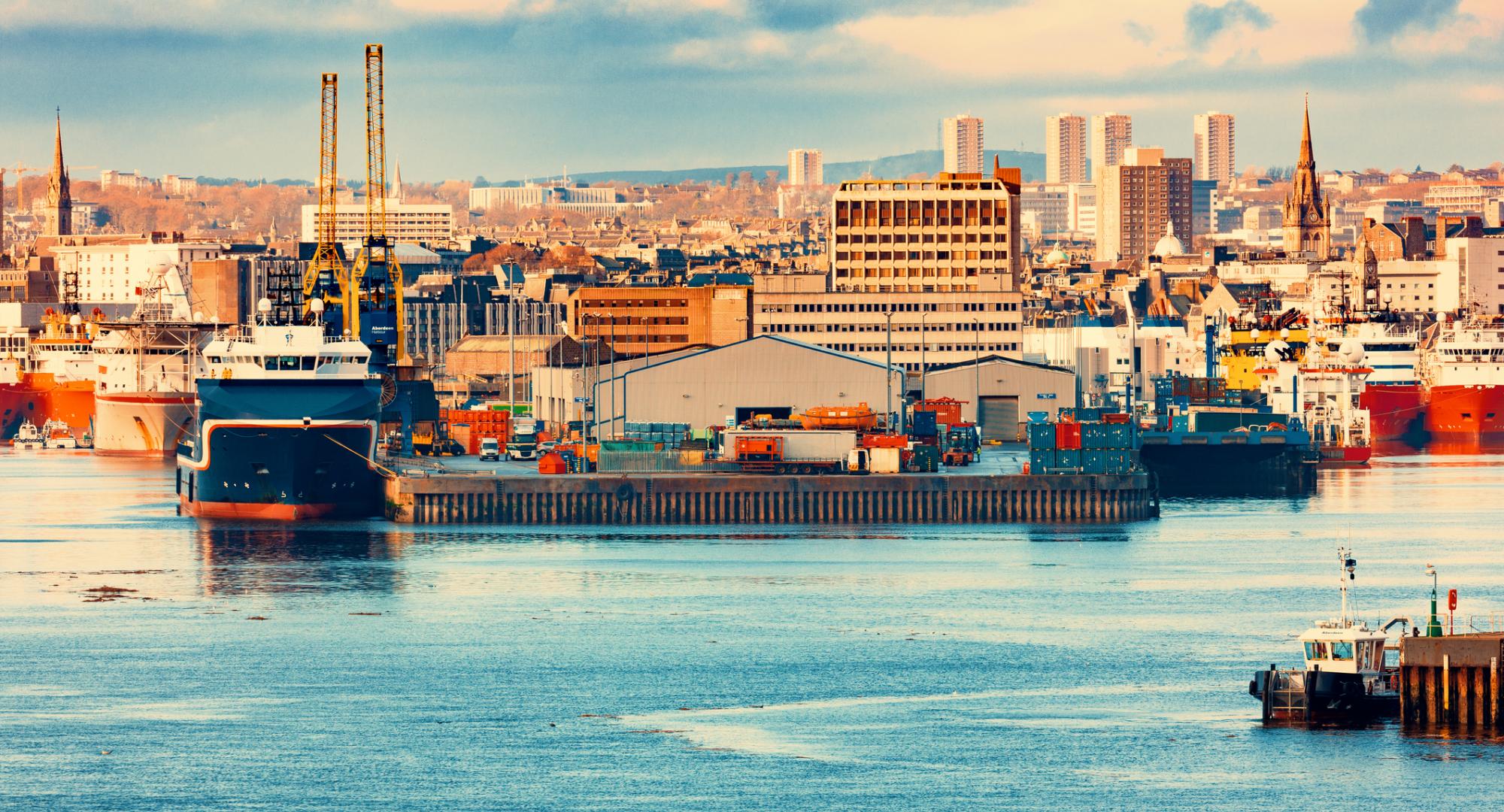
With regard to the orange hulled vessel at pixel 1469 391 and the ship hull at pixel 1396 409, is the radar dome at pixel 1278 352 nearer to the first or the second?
the ship hull at pixel 1396 409

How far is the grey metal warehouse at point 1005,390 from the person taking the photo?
152m

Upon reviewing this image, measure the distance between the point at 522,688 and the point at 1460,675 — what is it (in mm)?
22659

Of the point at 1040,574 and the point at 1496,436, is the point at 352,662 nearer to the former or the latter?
the point at 1040,574

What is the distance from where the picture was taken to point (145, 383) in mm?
185500

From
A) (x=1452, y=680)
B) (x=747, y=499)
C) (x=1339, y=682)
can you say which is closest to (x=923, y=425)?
(x=747, y=499)

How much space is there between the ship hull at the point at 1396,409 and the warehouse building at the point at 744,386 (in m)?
56.3

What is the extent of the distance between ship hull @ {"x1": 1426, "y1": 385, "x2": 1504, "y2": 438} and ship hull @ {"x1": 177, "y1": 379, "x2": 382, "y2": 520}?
99.5m

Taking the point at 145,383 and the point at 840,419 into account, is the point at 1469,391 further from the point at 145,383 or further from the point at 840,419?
the point at 145,383

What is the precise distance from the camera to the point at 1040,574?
293 ft

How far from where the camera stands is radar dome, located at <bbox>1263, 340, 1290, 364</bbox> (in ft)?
594

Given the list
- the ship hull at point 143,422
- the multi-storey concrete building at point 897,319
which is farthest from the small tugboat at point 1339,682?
the multi-storey concrete building at point 897,319

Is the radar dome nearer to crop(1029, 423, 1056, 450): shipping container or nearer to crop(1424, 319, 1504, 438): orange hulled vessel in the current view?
crop(1424, 319, 1504, 438): orange hulled vessel

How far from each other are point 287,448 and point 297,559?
48.0 ft

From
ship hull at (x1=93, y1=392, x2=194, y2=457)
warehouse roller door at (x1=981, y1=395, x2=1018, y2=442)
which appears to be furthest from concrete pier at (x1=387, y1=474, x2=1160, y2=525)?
ship hull at (x1=93, y1=392, x2=194, y2=457)
